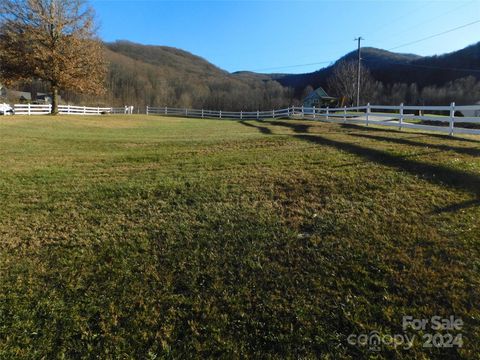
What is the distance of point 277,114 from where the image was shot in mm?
41500

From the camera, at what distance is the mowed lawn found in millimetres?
2986

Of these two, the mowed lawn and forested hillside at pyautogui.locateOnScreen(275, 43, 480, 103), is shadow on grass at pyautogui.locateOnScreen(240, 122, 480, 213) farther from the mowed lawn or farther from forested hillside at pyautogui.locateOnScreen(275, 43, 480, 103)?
forested hillside at pyautogui.locateOnScreen(275, 43, 480, 103)

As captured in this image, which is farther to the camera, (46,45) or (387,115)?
A: (46,45)

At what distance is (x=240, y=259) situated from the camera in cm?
405

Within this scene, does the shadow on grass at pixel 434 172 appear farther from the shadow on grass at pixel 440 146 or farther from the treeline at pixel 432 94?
the treeline at pixel 432 94

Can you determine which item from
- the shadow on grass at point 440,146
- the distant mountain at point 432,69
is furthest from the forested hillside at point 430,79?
the shadow on grass at point 440,146

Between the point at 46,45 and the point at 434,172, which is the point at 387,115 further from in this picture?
the point at 46,45

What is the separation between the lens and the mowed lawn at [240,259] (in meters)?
2.99

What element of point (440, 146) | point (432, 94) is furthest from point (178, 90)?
point (440, 146)

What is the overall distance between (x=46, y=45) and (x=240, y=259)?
3001 cm

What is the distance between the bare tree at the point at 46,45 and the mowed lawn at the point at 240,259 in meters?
24.1

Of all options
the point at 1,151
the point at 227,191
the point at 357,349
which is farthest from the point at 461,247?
the point at 1,151

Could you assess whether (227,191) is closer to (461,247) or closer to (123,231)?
(123,231)

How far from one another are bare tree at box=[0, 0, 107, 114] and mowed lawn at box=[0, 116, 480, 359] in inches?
948
